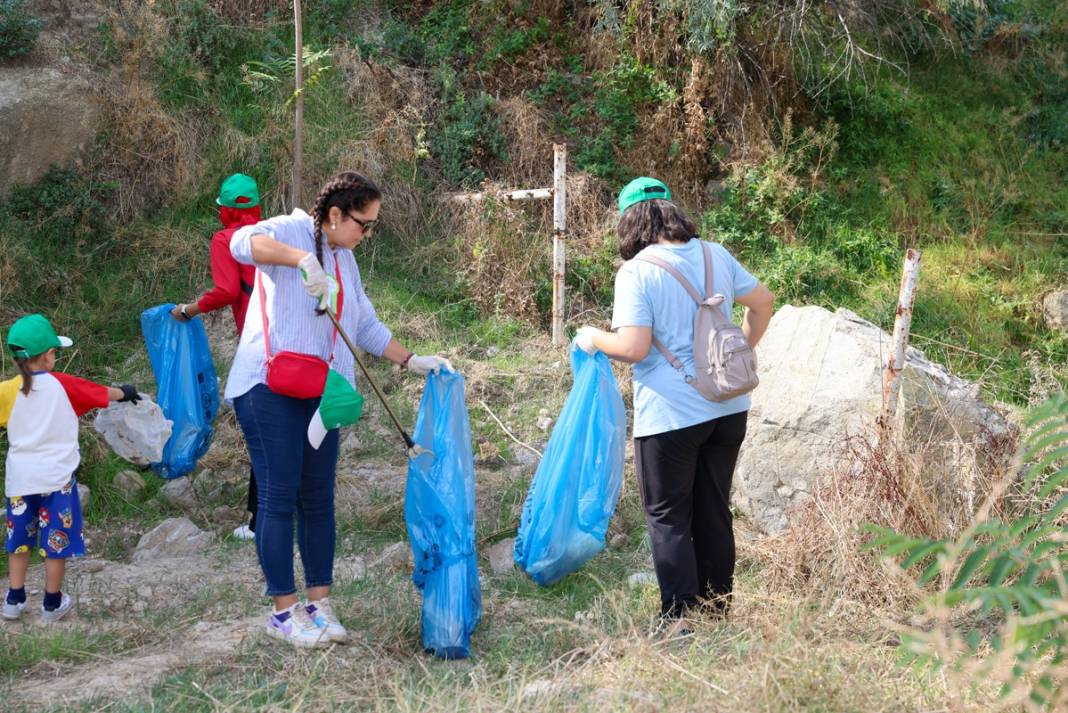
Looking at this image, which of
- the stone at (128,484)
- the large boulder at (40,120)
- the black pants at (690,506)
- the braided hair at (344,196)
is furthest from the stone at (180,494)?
the large boulder at (40,120)

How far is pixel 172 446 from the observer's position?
5.08 metres

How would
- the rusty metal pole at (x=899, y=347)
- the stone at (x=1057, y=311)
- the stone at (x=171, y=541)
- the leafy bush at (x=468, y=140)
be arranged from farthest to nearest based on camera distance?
the leafy bush at (x=468, y=140), the stone at (x=1057, y=311), the stone at (x=171, y=541), the rusty metal pole at (x=899, y=347)

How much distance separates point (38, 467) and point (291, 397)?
50.1 inches

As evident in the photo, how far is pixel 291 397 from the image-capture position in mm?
3369

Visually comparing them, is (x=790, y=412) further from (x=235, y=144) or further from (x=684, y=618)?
(x=235, y=144)

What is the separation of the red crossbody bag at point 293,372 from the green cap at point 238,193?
1.40 metres

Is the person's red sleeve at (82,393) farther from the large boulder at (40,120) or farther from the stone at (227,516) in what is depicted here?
the large boulder at (40,120)

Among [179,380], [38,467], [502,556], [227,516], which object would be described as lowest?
[227,516]

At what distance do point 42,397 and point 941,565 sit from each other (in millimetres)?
3333

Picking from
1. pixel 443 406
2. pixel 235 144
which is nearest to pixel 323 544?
pixel 443 406

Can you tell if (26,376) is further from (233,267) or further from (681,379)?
(681,379)

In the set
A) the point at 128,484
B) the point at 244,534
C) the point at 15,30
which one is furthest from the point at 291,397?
the point at 15,30

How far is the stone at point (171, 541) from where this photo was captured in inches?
189

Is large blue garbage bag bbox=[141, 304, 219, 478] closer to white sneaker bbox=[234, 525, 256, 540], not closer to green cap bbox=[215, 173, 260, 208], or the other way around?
white sneaker bbox=[234, 525, 256, 540]
